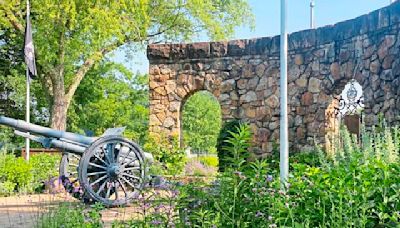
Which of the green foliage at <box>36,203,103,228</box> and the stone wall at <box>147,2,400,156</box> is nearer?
the green foliage at <box>36,203,103,228</box>

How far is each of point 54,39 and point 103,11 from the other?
2.09m

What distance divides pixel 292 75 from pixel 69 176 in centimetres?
396

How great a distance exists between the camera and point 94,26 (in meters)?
16.4

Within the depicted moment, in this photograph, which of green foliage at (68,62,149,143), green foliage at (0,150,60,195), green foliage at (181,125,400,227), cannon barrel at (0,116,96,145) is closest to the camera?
green foliage at (181,125,400,227)

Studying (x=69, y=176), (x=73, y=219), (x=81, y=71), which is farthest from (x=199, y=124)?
(x=73, y=219)

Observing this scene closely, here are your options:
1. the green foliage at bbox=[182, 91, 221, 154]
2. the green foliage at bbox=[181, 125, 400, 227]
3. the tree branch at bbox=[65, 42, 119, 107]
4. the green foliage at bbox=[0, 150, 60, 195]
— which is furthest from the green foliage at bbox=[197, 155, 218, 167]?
the green foliage at bbox=[182, 91, 221, 154]

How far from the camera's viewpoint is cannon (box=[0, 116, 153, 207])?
6754 mm

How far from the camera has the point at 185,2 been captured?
18750mm

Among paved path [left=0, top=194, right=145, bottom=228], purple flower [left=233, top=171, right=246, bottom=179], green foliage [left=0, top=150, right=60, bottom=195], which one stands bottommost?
paved path [left=0, top=194, right=145, bottom=228]

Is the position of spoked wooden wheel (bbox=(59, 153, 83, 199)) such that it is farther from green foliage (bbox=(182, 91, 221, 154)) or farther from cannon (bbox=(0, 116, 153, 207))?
green foliage (bbox=(182, 91, 221, 154))

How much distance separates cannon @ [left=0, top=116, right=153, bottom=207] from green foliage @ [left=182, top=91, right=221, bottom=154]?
839 inches

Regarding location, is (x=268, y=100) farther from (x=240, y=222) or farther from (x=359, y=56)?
(x=240, y=222)

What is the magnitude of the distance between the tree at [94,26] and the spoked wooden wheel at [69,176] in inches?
334

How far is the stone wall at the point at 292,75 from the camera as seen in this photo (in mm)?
7344
